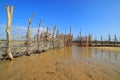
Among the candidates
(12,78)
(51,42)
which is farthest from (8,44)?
(51,42)

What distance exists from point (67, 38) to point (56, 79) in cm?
3789

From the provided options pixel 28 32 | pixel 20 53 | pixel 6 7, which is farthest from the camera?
pixel 28 32

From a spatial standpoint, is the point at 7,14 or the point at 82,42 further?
the point at 82,42

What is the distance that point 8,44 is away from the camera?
10109 millimetres

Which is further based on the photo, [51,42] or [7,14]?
[51,42]

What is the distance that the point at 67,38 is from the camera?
1705 inches

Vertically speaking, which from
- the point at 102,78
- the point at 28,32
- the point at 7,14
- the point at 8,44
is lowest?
the point at 102,78

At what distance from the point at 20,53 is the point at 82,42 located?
36828mm

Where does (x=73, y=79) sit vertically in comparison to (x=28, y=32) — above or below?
below

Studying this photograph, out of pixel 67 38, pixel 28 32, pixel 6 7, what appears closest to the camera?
pixel 6 7

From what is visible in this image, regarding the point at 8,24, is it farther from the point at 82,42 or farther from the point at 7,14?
the point at 82,42

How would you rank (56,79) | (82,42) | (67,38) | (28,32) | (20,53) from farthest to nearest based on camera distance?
(82,42) < (67,38) < (28,32) < (20,53) < (56,79)

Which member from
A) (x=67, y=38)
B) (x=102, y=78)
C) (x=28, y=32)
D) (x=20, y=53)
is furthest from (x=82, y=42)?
(x=102, y=78)

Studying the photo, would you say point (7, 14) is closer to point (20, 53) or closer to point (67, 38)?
point (20, 53)
